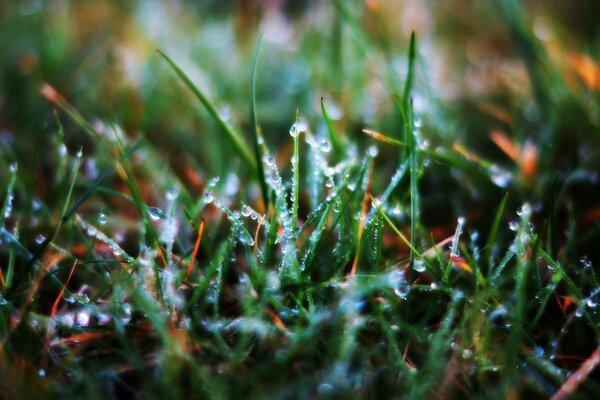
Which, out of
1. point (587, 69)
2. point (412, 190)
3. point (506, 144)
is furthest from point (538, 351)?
point (587, 69)

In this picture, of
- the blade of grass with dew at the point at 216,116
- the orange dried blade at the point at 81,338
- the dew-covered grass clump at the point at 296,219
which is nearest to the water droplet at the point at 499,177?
the dew-covered grass clump at the point at 296,219

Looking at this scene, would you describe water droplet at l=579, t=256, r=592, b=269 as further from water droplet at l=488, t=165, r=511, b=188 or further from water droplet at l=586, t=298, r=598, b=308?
water droplet at l=488, t=165, r=511, b=188

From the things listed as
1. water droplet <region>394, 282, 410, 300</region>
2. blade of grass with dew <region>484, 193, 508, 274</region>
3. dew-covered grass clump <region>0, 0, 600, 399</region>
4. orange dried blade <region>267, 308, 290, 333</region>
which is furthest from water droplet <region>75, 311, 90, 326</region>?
blade of grass with dew <region>484, 193, 508, 274</region>

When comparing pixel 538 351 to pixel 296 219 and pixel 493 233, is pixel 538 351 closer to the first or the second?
pixel 493 233

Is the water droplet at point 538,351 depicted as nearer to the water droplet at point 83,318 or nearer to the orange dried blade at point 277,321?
the orange dried blade at point 277,321

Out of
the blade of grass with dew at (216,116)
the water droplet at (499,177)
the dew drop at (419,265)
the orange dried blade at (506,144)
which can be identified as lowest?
the dew drop at (419,265)

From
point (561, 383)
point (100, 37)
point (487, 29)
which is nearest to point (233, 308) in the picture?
point (561, 383)
